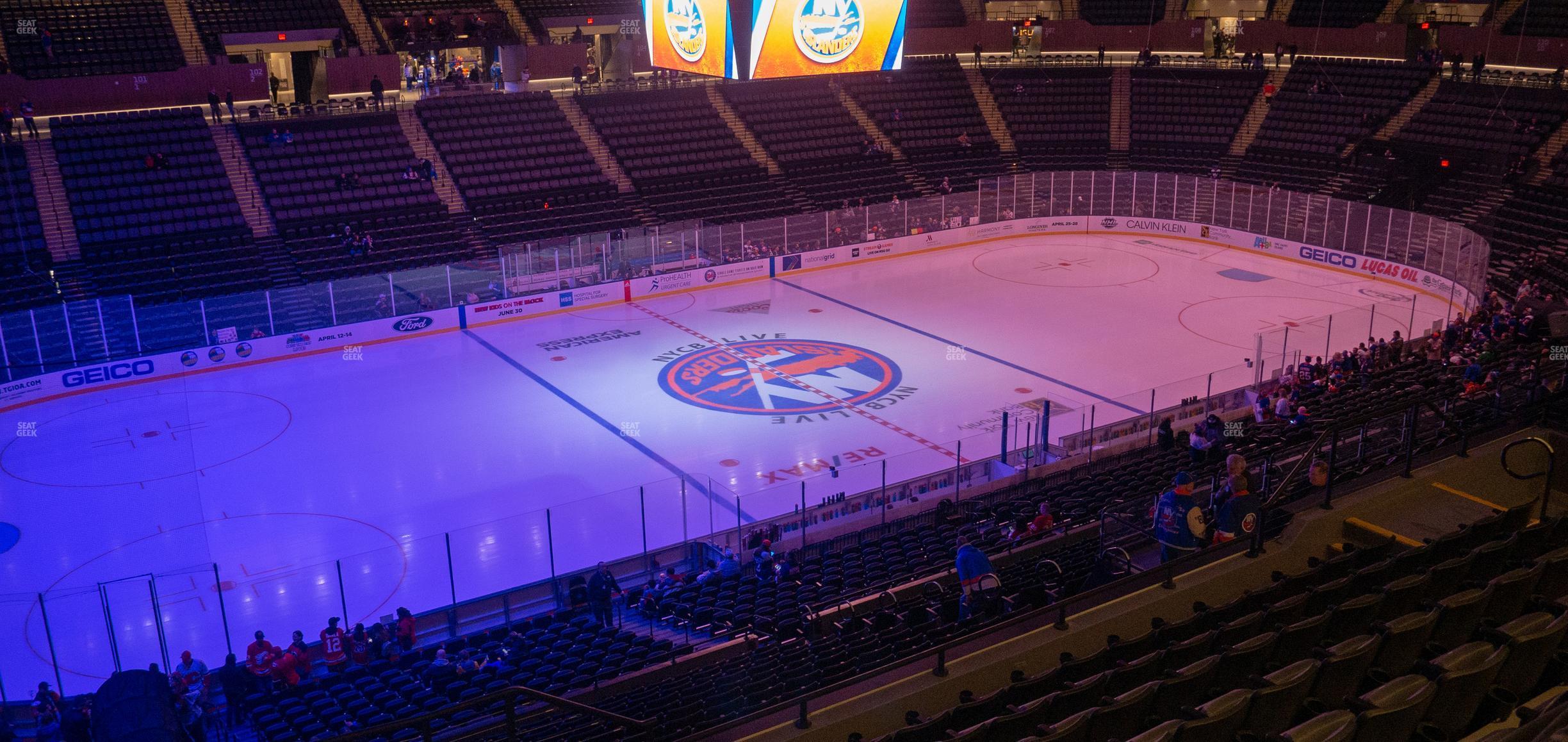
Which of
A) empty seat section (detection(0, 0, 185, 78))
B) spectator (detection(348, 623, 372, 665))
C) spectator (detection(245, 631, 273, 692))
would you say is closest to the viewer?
spectator (detection(245, 631, 273, 692))

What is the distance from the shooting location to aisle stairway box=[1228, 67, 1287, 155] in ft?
136

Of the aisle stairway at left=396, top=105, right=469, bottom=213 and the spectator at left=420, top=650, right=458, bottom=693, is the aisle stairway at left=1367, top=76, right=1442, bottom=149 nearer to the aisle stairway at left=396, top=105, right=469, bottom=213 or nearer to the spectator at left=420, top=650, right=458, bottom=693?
the aisle stairway at left=396, top=105, right=469, bottom=213

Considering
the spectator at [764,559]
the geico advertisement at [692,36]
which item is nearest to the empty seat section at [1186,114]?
the geico advertisement at [692,36]

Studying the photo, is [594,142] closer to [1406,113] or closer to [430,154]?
[430,154]

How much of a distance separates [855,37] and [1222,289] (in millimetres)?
11913

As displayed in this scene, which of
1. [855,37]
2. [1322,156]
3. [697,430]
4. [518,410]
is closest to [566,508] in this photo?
[697,430]

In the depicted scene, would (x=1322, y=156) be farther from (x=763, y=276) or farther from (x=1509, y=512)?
(x=1509, y=512)

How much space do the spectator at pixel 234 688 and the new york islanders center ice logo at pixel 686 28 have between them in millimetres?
19192

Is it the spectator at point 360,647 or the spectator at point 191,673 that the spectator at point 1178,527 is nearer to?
the spectator at point 360,647

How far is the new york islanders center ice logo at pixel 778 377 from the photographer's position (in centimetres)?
2372

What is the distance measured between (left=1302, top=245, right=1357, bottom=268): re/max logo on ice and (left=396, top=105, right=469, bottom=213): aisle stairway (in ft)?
81.1

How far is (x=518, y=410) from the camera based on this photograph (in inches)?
925

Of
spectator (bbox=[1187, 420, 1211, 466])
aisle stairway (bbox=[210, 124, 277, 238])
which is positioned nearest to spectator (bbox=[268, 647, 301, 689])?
spectator (bbox=[1187, 420, 1211, 466])

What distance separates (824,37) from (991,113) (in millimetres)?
17457
